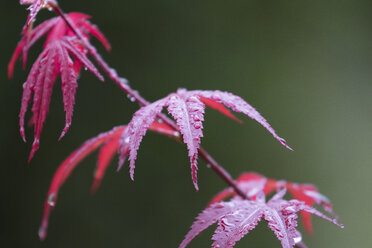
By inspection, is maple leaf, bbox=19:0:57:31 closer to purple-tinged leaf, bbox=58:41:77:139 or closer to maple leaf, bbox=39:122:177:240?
purple-tinged leaf, bbox=58:41:77:139

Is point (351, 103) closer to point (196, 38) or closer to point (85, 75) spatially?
point (196, 38)

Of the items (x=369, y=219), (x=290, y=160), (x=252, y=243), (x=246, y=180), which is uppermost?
(x=246, y=180)

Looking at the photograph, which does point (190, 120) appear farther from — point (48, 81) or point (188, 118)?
point (48, 81)

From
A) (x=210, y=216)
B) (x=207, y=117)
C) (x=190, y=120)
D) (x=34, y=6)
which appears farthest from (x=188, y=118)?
(x=207, y=117)

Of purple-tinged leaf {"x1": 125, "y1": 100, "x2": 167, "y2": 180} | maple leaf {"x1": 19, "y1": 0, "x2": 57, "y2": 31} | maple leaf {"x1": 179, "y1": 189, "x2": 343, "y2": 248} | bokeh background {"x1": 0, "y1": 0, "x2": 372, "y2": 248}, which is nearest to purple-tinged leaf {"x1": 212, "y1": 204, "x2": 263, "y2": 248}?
maple leaf {"x1": 179, "y1": 189, "x2": 343, "y2": 248}

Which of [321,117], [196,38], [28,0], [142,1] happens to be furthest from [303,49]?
[28,0]

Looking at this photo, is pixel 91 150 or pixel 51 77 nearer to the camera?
pixel 51 77
